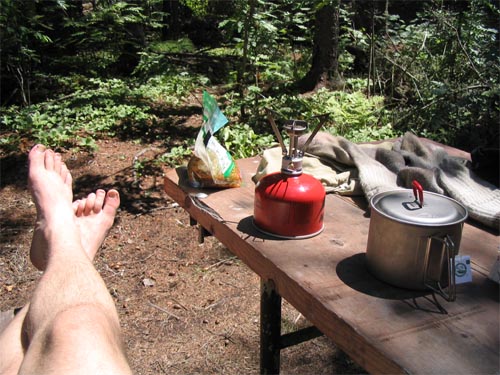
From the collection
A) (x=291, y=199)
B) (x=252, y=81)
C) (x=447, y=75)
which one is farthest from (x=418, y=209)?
(x=252, y=81)

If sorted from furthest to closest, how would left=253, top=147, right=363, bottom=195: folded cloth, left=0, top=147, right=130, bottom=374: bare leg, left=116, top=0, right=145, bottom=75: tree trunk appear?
left=116, top=0, right=145, bottom=75: tree trunk < left=253, top=147, right=363, bottom=195: folded cloth < left=0, top=147, right=130, bottom=374: bare leg

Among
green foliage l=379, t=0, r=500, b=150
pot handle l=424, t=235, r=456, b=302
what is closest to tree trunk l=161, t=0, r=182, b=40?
green foliage l=379, t=0, r=500, b=150

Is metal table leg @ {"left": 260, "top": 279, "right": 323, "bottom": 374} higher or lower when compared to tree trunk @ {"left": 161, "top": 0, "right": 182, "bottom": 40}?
lower

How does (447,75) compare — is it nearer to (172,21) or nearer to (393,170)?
(393,170)

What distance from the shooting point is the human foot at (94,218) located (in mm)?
1780

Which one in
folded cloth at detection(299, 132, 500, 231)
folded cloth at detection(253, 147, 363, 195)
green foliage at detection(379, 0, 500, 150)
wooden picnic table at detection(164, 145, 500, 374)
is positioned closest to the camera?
wooden picnic table at detection(164, 145, 500, 374)

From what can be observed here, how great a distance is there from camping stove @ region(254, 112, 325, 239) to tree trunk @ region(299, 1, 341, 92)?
3.62 metres

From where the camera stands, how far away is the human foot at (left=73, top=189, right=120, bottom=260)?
1.78m

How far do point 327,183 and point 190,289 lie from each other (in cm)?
129

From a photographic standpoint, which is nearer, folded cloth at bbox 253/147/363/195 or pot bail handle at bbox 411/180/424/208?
pot bail handle at bbox 411/180/424/208

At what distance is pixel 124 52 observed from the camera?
201 inches

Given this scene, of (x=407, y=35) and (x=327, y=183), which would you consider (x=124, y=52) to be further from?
(x=327, y=183)

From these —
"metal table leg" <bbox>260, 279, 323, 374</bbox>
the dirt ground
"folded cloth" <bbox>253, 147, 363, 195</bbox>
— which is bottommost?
the dirt ground

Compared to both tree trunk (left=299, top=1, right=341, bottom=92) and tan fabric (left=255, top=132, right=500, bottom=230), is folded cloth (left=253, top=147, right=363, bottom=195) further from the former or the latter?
tree trunk (left=299, top=1, right=341, bottom=92)
